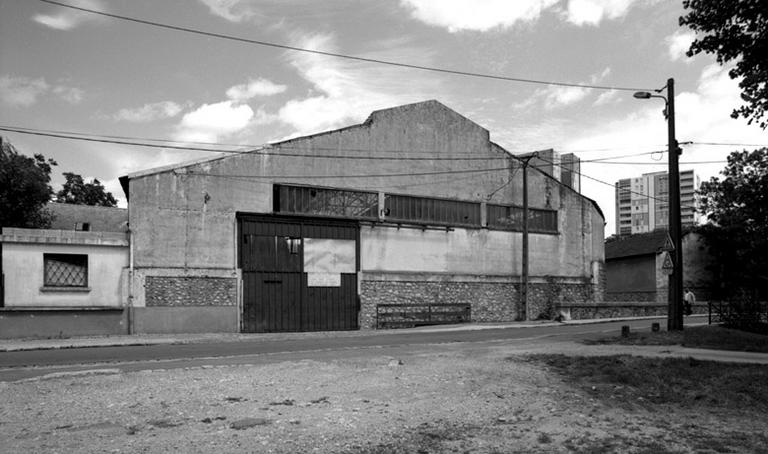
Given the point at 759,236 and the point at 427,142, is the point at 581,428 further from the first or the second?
the point at 759,236

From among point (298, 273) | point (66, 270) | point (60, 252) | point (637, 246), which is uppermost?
point (637, 246)

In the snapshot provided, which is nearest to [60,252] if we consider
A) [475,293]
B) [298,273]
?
[298,273]

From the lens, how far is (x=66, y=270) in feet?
75.9

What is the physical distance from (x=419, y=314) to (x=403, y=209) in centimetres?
503

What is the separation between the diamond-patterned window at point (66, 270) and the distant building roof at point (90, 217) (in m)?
15.3

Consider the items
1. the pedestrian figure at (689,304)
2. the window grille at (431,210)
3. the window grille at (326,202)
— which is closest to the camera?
the window grille at (326,202)

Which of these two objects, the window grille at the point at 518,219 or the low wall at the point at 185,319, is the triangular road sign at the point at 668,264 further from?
the low wall at the point at 185,319

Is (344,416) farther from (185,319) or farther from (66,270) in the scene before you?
(66,270)

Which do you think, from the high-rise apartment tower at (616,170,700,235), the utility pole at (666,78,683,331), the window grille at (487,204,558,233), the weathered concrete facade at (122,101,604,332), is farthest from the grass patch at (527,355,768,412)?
the high-rise apartment tower at (616,170,700,235)

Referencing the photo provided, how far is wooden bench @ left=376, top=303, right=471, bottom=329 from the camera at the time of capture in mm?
29312

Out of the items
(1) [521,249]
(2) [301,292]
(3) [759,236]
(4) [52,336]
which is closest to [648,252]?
(3) [759,236]

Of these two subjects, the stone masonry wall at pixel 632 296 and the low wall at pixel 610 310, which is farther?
the stone masonry wall at pixel 632 296

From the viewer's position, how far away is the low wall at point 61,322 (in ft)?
71.4

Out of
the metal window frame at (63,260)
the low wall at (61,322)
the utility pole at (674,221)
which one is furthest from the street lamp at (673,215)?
the metal window frame at (63,260)
